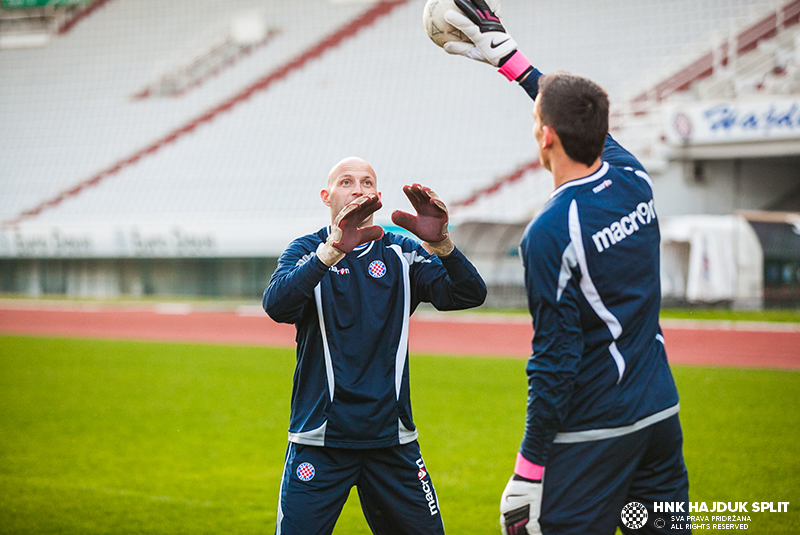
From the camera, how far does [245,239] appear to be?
23.0 meters

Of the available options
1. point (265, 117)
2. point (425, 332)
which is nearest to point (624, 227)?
point (425, 332)

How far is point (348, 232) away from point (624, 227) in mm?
956

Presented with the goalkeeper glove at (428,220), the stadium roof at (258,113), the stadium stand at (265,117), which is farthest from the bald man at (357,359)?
the stadium roof at (258,113)

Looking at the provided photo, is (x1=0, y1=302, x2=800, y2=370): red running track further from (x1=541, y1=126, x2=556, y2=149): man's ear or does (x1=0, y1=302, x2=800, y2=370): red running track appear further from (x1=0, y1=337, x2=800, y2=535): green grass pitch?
(x1=541, y1=126, x2=556, y2=149): man's ear

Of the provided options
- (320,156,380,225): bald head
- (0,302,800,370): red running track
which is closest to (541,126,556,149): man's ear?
(320,156,380,225): bald head

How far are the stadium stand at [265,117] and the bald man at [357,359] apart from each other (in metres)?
15.2

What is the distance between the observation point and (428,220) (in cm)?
288

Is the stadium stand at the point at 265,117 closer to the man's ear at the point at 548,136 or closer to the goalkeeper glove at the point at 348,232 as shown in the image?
the goalkeeper glove at the point at 348,232

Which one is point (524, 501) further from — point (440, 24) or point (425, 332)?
point (425, 332)

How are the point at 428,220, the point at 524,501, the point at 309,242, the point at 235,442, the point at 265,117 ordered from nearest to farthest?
the point at 524,501 → the point at 428,220 → the point at 309,242 → the point at 235,442 → the point at 265,117

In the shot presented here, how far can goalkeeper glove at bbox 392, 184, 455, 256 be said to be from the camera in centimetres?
285

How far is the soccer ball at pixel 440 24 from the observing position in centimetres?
289

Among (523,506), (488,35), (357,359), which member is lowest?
(523,506)

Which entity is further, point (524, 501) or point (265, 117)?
point (265, 117)
